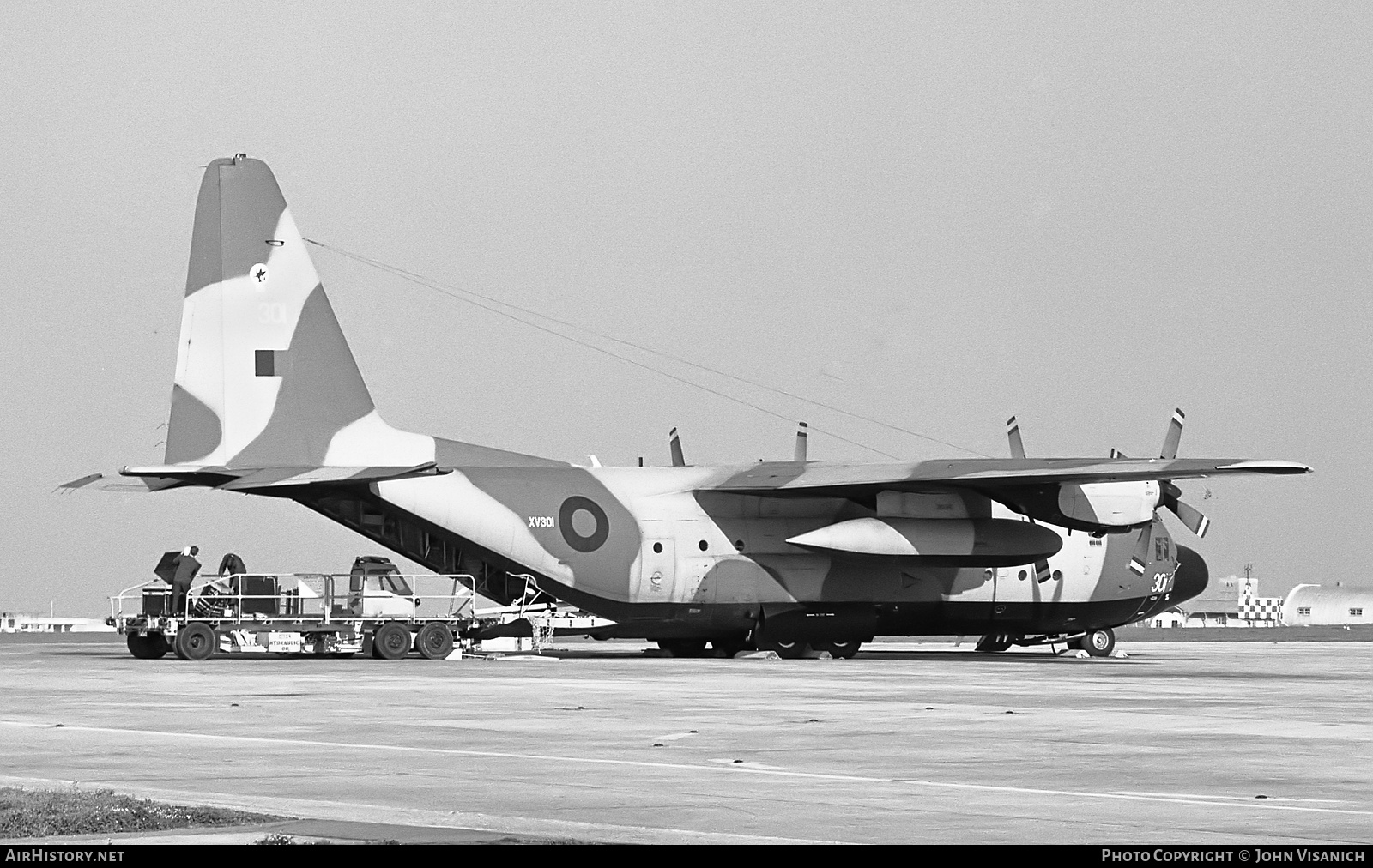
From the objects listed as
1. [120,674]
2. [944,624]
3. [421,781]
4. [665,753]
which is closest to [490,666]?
[120,674]

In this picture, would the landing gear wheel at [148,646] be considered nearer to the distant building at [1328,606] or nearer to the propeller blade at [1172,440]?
the propeller blade at [1172,440]

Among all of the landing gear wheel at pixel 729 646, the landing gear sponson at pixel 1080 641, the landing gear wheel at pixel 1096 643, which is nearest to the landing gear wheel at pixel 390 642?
the landing gear wheel at pixel 729 646

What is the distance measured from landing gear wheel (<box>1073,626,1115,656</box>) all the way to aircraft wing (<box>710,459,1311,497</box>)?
8.38m

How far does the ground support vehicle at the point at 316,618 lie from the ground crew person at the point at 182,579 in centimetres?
10

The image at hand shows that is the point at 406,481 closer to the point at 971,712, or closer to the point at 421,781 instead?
the point at 971,712

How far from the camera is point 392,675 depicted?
1003 inches

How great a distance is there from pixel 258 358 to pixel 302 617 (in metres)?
4.87

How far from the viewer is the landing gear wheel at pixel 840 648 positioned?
36541mm

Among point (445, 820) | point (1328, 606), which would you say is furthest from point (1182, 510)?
point (1328, 606)

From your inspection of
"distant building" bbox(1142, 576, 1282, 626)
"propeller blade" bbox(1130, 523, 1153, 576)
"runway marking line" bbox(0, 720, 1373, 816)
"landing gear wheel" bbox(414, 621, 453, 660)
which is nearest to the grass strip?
"runway marking line" bbox(0, 720, 1373, 816)

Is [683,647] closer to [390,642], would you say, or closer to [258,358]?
[390,642]

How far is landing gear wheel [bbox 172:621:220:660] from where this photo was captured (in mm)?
31656

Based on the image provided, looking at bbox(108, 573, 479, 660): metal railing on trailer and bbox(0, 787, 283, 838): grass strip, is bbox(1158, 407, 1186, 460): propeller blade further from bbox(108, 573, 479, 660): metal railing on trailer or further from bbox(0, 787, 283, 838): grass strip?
bbox(0, 787, 283, 838): grass strip

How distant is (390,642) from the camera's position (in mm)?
32719
